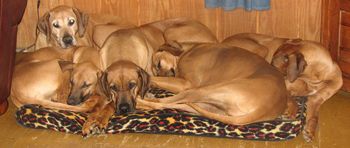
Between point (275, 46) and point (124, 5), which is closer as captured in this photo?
point (275, 46)

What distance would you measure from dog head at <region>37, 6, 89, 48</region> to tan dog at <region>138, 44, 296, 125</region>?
3.17ft

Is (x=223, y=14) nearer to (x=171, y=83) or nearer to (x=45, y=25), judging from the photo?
(x=171, y=83)

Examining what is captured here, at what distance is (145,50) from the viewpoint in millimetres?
4699

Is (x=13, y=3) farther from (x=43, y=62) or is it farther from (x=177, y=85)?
(x=177, y=85)

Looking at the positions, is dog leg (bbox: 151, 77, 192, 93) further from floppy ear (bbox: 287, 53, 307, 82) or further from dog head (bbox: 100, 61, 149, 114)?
floppy ear (bbox: 287, 53, 307, 82)

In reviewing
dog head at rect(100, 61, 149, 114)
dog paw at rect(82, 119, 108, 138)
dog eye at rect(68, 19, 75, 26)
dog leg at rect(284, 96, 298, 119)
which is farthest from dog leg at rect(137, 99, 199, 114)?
dog eye at rect(68, 19, 75, 26)

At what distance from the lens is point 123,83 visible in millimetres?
4086

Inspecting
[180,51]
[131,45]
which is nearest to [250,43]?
[180,51]

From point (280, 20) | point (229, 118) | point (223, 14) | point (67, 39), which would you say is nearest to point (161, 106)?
point (229, 118)

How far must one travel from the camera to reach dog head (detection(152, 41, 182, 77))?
15.1ft

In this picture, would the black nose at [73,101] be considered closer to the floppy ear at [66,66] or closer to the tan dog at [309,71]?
the floppy ear at [66,66]

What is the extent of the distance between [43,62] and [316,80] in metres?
2.14

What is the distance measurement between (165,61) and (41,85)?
996mm

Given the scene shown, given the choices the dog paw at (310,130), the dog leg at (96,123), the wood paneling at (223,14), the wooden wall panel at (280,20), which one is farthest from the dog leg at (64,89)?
the wooden wall panel at (280,20)
